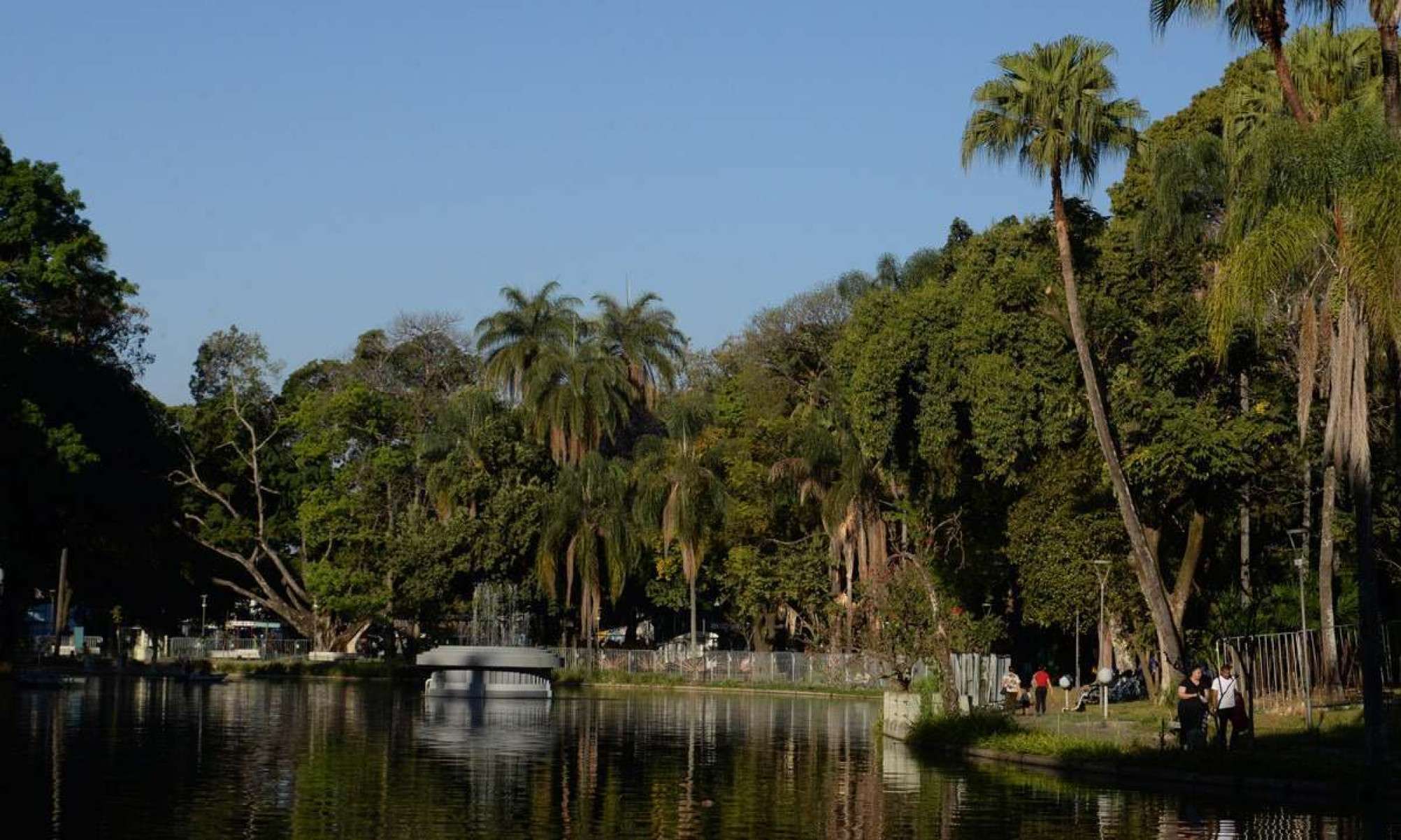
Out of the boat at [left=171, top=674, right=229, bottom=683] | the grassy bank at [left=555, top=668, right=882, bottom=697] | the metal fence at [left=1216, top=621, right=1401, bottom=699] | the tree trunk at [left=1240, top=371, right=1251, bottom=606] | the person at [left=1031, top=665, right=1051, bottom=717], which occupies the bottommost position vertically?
the grassy bank at [left=555, top=668, right=882, bottom=697]

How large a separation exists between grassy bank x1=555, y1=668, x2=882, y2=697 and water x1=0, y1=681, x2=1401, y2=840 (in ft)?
88.8

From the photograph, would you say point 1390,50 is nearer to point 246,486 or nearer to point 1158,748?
point 1158,748

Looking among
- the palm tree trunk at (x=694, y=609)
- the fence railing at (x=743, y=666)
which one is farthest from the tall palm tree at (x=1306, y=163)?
the palm tree trunk at (x=694, y=609)

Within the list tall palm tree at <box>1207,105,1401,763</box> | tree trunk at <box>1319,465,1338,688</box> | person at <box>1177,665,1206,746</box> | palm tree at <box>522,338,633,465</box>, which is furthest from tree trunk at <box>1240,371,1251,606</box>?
palm tree at <box>522,338,633,465</box>

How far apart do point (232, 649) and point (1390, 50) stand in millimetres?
75891

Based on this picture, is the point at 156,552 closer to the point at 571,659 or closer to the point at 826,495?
the point at 571,659

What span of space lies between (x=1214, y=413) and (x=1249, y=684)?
1680 centimetres

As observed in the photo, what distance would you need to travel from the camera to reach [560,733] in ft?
132

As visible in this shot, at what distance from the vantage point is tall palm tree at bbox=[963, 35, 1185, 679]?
40969mm

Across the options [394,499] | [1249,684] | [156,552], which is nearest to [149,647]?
[156,552]

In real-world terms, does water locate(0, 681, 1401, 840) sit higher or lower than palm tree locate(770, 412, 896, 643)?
lower

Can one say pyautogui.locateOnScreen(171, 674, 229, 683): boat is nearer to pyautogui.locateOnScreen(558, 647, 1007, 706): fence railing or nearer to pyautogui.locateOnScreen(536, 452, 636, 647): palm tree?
pyautogui.locateOnScreen(536, 452, 636, 647): palm tree

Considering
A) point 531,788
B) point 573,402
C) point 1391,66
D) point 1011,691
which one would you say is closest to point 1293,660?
point 1011,691

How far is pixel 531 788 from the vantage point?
1003 inches
